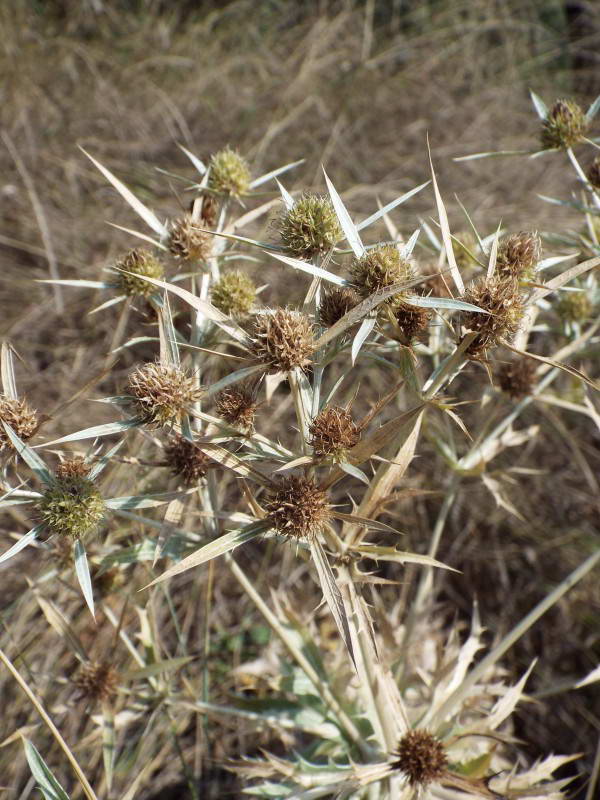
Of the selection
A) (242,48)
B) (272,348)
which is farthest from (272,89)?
(272,348)

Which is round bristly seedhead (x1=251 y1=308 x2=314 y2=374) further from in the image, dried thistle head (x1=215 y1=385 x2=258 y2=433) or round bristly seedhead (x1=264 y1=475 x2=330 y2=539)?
round bristly seedhead (x1=264 y1=475 x2=330 y2=539)

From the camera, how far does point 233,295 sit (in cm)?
139

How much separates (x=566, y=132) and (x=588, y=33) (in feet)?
14.6

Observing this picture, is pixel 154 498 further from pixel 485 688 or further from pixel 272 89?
pixel 272 89

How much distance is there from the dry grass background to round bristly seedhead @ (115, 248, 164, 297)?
138 centimetres

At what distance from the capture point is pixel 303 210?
4.15ft

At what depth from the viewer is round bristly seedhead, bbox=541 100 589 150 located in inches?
63.7

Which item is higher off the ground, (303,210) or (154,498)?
(303,210)

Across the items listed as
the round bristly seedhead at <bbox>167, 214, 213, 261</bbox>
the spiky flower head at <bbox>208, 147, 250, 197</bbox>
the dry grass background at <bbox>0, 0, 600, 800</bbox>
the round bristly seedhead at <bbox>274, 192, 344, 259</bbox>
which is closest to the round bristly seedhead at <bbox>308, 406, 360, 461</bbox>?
the round bristly seedhead at <bbox>274, 192, 344, 259</bbox>

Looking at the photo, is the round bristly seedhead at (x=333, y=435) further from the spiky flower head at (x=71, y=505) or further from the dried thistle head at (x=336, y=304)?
the spiky flower head at (x=71, y=505)

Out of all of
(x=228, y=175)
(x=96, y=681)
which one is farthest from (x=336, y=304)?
(x=96, y=681)

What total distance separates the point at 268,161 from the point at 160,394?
3.24 meters

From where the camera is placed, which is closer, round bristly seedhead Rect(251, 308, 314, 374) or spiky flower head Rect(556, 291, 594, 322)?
round bristly seedhead Rect(251, 308, 314, 374)

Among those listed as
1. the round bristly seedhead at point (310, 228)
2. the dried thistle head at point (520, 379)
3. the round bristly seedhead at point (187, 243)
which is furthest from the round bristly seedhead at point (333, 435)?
the dried thistle head at point (520, 379)
